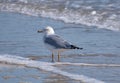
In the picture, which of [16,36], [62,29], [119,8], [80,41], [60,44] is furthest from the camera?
[119,8]

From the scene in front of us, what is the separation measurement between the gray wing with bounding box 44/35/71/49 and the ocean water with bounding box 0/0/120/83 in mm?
227

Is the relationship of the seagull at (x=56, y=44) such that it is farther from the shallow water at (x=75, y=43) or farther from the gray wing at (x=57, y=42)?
the shallow water at (x=75, y=43)

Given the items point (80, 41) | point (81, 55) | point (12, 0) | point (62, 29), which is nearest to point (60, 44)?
point (81, 55)

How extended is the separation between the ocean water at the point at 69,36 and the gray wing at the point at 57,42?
0.23m

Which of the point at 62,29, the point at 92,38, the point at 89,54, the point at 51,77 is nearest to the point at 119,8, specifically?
the point at 62,29

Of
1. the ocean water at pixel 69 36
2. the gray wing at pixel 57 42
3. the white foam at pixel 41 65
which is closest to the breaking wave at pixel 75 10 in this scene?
the ocean water at pixel 69 36

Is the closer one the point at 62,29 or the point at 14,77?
the point at 14,77

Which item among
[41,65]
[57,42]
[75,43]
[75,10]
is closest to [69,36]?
[75,43]

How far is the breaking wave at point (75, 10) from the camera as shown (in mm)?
13625

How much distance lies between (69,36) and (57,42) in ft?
6.72

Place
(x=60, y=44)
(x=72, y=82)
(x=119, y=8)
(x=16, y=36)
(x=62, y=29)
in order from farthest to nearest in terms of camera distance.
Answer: (x=119, y=8) → (x=62, y=29) → (x=16, y=36) → (x=60, y=44) → (x=72, y=82)

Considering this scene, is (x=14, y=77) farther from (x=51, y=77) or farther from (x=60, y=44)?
(x=60, y=44)

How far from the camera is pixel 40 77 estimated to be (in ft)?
26.8

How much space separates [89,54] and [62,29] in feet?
9.69
